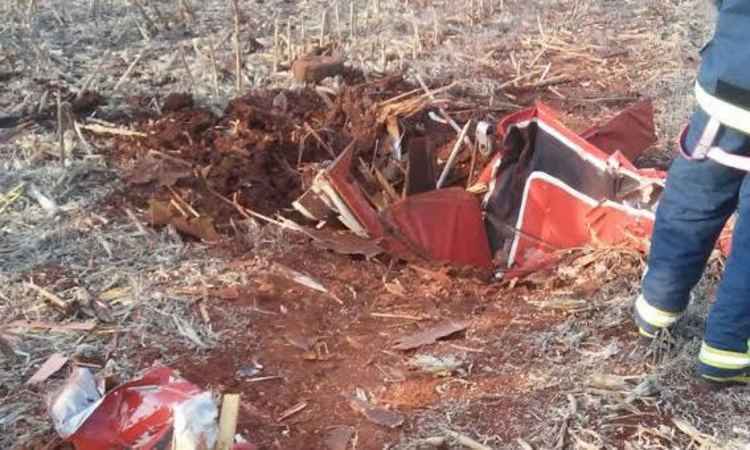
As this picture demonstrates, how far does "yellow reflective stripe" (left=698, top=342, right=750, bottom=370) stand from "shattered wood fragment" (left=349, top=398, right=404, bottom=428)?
106cm

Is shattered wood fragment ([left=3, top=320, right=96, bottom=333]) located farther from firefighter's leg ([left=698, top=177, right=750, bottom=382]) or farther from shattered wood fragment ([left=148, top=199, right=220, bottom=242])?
firefighter's leg ([left=698, top=177, right=750, bottom=382])

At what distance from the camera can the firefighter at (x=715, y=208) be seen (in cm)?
291

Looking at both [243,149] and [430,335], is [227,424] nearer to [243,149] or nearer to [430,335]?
[430,335]

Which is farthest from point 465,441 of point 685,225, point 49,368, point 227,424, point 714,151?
point 49,368

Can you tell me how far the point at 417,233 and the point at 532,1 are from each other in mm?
4077

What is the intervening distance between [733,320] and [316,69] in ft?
11.3

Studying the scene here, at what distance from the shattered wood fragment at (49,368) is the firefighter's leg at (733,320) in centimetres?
222

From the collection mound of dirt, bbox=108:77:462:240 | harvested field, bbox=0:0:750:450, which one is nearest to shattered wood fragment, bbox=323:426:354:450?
harvested field, bbox=0:0:750:450

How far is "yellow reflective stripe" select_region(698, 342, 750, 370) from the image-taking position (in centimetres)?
321

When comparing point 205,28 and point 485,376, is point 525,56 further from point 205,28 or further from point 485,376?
point 485,376

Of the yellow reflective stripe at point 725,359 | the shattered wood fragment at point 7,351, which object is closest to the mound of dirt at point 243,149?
the shattered wood fragment at point 7,351

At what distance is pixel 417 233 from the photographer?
4.30 metres

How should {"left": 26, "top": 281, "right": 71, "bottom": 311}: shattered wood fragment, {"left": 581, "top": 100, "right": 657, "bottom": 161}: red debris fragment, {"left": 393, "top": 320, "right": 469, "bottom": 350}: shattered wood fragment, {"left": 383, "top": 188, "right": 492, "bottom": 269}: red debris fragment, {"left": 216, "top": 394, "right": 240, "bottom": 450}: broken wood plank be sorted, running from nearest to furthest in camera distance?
1. {"left": 216, "top": 394, "right": 240, "bottom": 450}: broken wood plank
2. {"left": 393, "top": 320, "right": 469, "bottom": 350}: shattered wood fragment
3. {"left": 26, "top": 281, "right": 71, "bottom": 311}: shattered wood fragment
4. {"left": 383, "top": 188, "right": 492, "bottom": 269}: red debris fragment
5. {"left": 581, "top": 100, "right": 657, "bottom": 161}: red debris fragment

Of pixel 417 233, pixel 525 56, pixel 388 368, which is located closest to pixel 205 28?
pixel 525 56
